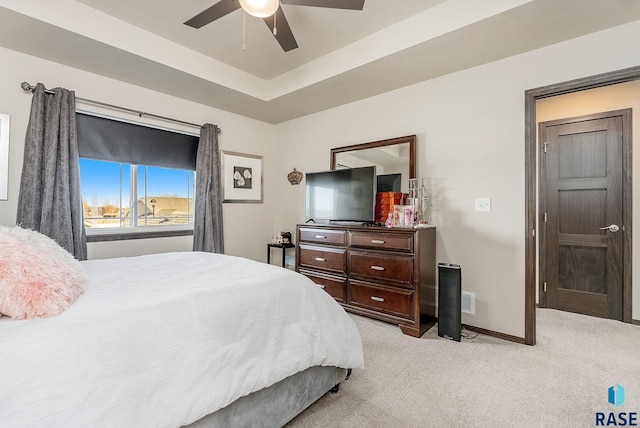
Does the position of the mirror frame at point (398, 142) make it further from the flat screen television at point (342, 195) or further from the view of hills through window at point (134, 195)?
the view of hills through window at point (134, 195)

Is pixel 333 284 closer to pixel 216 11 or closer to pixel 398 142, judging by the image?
pixel 398 142

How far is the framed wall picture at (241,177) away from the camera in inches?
158

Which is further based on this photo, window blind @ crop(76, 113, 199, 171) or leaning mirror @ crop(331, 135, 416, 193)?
leaning mirror @ crop(331, 135, 416, 193)

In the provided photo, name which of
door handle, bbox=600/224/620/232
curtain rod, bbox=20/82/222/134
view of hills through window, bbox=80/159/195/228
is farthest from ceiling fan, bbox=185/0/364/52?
door handle, bbox=600/224/620/232

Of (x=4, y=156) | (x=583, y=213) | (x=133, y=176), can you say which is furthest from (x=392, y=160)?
(x=4, y=156)

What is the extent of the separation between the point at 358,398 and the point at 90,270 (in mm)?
1766

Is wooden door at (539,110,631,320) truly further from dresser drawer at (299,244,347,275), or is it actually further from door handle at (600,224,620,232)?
dresser drawer at (299,244,347,275)

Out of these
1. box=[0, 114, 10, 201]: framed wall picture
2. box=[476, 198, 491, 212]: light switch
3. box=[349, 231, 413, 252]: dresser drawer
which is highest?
box=[0, 114, 10, 201]: framed wall picture

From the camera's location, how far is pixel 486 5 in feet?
6.92

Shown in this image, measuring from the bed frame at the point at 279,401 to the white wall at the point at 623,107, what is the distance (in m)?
3.27

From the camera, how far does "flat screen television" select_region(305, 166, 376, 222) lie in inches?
128

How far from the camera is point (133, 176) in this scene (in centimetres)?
333

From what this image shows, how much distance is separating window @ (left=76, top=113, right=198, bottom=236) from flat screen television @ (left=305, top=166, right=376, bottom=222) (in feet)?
5.09

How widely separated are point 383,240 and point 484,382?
4.34 feet
